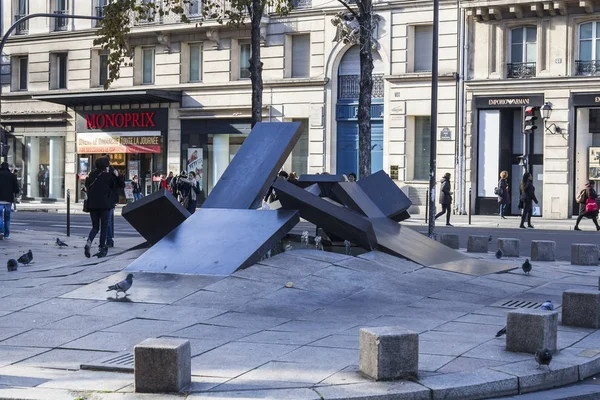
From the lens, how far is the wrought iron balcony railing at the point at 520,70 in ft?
111

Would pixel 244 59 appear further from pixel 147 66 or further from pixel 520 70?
pixel 520 70

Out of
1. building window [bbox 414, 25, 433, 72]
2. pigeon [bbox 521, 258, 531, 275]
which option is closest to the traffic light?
building window [bbox 414, 25, 433, 72]

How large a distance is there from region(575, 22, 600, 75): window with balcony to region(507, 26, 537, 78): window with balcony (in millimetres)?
1575

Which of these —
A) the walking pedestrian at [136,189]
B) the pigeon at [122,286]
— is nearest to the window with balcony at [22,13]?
the walking pedestrian at [136,189]

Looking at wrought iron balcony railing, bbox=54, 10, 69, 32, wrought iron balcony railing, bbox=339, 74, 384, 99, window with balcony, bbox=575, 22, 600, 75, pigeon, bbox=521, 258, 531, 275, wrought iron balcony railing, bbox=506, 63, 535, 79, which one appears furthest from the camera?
wrought iron balcony railing, bbox=54, 10, 69, 32

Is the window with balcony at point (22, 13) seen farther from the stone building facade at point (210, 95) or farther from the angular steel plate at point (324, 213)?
the angular steel plate at point (324, 213)

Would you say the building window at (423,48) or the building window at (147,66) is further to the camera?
the building window at (147,66)

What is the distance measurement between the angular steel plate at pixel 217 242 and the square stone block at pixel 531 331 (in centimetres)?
425

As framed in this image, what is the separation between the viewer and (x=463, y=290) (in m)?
12.7

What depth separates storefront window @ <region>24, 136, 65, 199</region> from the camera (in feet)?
150

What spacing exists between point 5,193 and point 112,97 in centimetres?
1947

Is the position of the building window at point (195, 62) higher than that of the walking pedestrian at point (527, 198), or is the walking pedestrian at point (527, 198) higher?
the building window at point (195, 62)

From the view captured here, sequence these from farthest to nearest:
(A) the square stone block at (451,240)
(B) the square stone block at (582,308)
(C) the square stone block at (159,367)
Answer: (A) the square stone block at (451,240), (B) the square stone block at (582,308), (C) the square stone block at (159,367)

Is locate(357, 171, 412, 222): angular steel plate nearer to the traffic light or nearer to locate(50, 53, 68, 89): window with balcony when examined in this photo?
the traffic light
